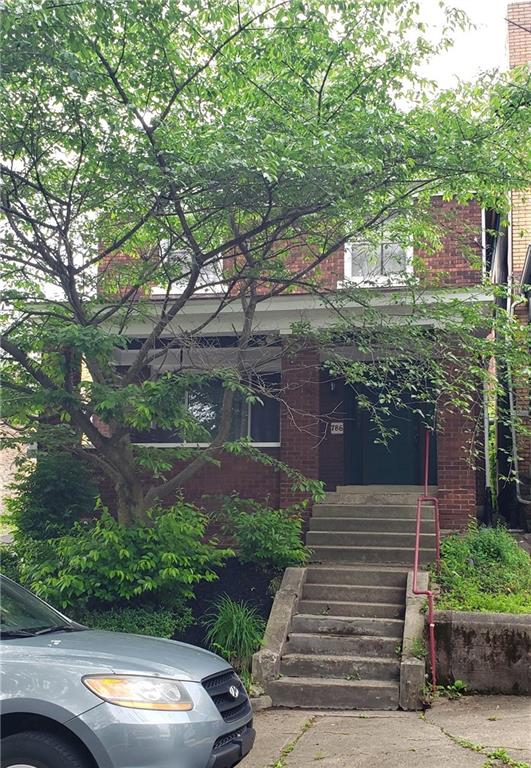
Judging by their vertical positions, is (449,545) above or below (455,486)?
below

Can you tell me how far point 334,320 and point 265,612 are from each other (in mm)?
4484

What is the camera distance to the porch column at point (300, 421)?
11984 mm

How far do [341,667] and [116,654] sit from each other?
4.42 m

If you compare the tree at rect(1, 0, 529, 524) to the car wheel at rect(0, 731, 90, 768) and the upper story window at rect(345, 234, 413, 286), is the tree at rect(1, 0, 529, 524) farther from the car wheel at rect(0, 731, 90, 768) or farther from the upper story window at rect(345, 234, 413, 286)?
the car wheel at rect(0, 731, 90, 768)

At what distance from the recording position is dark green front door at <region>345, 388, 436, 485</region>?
1355 cm

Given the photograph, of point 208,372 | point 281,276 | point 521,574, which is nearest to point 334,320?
point 281,276

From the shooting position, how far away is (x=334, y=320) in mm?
11641

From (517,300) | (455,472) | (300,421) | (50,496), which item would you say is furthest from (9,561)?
(517,300)

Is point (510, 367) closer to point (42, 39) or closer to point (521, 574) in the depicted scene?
point (521, 574)

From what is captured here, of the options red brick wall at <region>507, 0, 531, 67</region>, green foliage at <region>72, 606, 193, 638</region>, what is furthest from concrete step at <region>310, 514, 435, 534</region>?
red brick wall at <region>507, 0, 531, 67</region>

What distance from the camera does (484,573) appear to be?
9523 mm

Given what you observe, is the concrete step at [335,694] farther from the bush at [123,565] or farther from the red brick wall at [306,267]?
the red brick wall at [306,267]

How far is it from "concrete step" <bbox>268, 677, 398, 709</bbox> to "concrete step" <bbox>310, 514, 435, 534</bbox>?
3.37 meters

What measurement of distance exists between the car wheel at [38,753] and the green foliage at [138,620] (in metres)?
4.73
